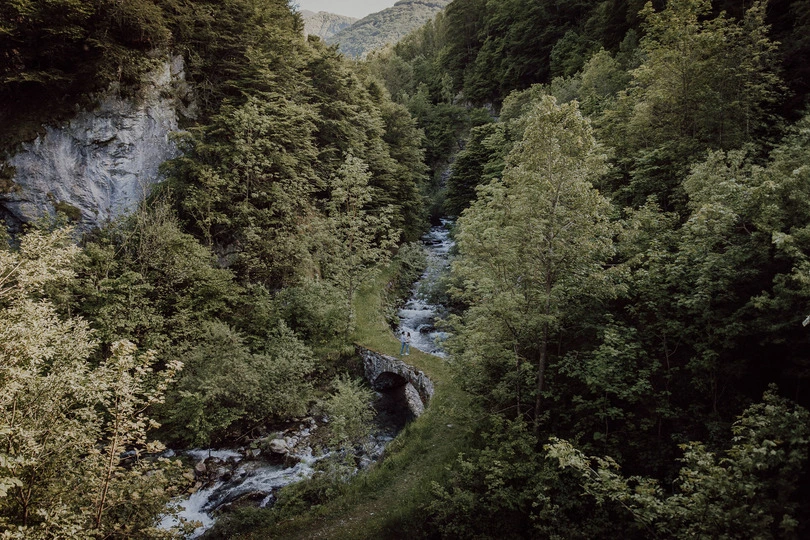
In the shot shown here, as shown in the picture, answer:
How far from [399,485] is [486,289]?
6.14 m

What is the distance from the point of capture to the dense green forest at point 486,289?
5164 millimetres

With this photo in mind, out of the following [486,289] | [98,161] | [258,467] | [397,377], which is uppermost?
[98,161]

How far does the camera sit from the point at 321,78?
26391mm

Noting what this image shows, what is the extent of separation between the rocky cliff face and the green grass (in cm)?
1500

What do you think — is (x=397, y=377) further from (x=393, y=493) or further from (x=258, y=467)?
(x=393, y=493)

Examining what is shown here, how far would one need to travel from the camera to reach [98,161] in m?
16.6

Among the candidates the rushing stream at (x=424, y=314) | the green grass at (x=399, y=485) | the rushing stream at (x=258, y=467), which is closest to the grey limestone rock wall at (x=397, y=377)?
the green grass at (x=399, y=485)

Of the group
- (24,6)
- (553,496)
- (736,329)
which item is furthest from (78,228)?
(736,329)

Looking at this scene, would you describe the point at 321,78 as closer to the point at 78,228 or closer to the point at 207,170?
the point at 207,170

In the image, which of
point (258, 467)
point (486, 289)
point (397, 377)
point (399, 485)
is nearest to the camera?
point (486, 289)

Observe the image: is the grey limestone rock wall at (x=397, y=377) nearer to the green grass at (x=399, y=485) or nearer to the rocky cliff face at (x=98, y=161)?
the green grass at (x=399, y=485)

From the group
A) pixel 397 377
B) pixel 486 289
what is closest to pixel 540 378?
pixel 486 289

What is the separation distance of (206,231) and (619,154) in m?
18.4

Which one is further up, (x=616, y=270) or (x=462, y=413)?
(x=616, y=270)
